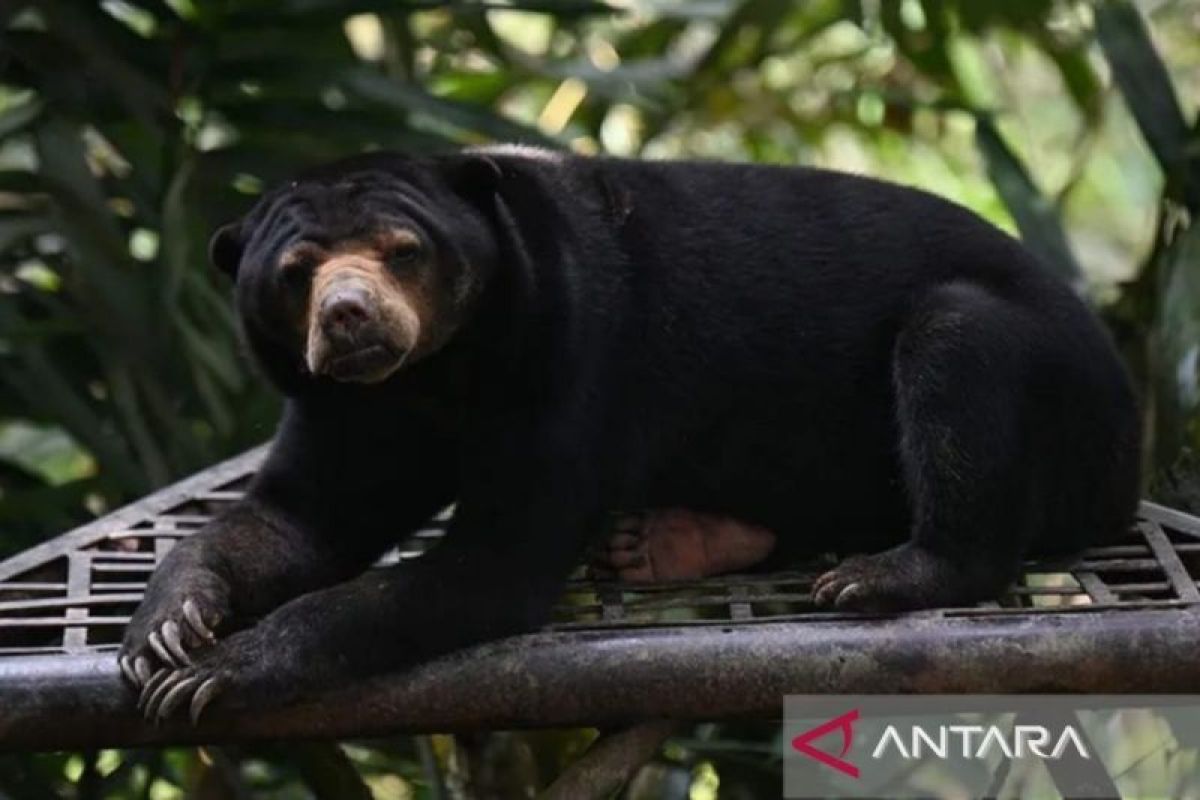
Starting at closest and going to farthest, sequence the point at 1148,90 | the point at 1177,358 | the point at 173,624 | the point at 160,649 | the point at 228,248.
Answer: the point at 160,649
the point at 173,624
the point at 228,248
the point at 1177,358
the point at 1148,90

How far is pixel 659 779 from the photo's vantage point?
15.1 feet

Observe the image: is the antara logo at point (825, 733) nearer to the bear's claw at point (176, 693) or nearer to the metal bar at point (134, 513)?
the bear's claw at point (176, 693)

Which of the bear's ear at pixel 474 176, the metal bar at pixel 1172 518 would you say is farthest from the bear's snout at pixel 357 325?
the metal bar at pixel 1172 518

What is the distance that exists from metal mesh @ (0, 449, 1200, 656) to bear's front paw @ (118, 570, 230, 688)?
0.10 metres

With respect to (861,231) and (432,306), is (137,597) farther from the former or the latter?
(861,231)

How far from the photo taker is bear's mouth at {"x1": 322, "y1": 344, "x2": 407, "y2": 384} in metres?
3.37

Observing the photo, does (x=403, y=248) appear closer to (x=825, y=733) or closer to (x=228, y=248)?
(x=228, y=248)

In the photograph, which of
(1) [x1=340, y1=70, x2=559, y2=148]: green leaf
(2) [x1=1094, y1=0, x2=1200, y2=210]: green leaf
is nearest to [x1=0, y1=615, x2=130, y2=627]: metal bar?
(1) [x1=340, y1=70, x2=559, y2=148]: green leaf

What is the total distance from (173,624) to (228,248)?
2.38 feet

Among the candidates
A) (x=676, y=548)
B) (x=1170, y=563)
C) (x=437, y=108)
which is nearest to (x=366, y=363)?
(x=676, y=548)

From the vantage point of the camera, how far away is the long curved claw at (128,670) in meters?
3.07

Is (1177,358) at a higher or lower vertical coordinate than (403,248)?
lower

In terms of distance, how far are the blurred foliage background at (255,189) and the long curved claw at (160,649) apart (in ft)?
3.11

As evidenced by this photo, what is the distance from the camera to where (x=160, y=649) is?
316cm
